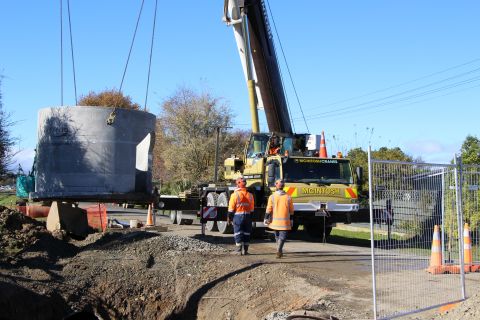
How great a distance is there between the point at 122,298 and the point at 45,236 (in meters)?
3.96

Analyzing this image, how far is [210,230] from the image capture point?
19.1 meters

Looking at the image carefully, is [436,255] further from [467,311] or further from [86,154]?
[86,154]

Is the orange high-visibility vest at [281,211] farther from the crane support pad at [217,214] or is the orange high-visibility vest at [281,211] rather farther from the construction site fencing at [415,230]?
the construction site fencing at [415,230]

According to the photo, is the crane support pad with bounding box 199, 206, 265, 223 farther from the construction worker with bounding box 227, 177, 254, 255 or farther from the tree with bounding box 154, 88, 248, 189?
the tree with bounding box 154, 88, 248, 189

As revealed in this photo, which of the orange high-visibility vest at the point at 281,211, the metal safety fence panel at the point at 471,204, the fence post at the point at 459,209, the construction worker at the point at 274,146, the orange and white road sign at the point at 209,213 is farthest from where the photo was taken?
the construction worker at the point at 274,146

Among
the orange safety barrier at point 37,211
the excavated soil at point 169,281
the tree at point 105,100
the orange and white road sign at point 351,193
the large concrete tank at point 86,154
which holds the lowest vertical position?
the excavated soil at point 169,281

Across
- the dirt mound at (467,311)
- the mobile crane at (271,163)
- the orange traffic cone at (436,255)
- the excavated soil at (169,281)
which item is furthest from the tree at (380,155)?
the dirt mound at (467,311)

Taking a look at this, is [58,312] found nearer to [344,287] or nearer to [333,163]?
[344,287]

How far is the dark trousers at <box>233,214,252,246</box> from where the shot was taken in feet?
41.2

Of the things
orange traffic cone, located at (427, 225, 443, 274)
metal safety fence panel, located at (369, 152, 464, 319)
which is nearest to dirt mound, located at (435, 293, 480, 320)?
metal safety fence panel, located at (369, 152, 464, 319)

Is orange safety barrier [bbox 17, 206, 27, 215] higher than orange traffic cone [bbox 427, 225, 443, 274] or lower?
higher

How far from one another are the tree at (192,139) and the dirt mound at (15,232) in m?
25.5

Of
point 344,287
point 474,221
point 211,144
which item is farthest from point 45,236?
point 211,144

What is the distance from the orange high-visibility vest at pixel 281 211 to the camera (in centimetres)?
1207
